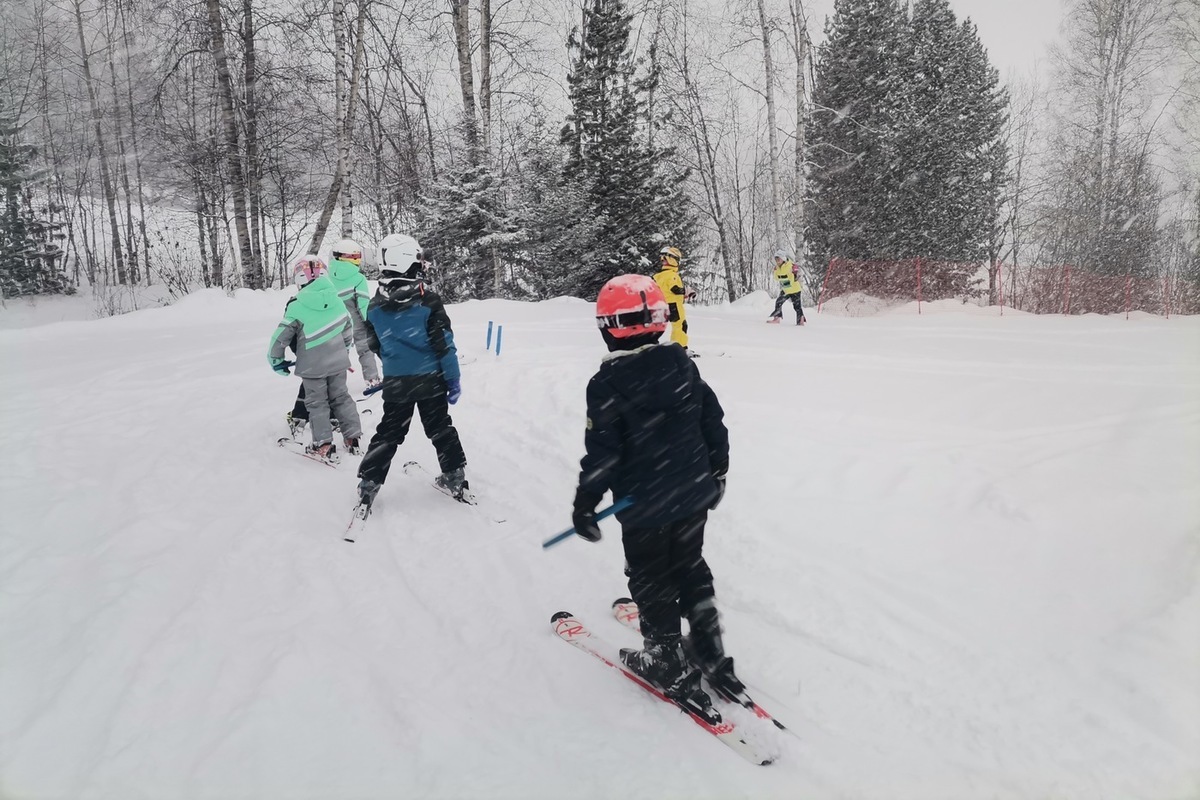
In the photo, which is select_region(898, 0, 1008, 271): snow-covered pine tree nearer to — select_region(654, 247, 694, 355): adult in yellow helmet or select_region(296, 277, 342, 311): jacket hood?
select_region(654, 247, 694, 355): adult in yellow helmet

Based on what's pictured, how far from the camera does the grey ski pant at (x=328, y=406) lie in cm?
565

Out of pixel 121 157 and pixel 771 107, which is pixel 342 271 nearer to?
pixel 771 107

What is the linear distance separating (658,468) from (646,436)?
144mm

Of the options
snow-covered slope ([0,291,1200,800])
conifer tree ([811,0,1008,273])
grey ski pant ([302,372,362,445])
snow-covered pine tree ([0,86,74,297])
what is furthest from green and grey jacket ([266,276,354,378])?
snow-covered pine tree ([0,86,74,297])

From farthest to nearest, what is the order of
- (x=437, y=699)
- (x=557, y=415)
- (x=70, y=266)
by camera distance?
(x=70, y=266)
(x=557, y=415)
(x=437, y=699)

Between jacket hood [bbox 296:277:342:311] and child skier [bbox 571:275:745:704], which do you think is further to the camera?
jacket hood [bbox 296:277:342:311]

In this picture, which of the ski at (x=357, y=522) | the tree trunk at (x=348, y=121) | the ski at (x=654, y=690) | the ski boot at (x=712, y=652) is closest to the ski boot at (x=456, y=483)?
the ski at (x=357, y=522)

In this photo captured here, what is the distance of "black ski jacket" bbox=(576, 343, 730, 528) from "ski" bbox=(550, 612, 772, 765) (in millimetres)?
835

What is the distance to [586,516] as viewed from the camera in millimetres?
2564

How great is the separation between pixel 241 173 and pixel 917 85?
2426 centimetres

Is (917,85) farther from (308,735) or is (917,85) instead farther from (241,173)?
(308,735)

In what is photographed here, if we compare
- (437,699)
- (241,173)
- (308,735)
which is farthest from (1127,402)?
(241,173)

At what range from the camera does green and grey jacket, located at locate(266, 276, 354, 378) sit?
208 inches

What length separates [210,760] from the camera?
2391 mm
